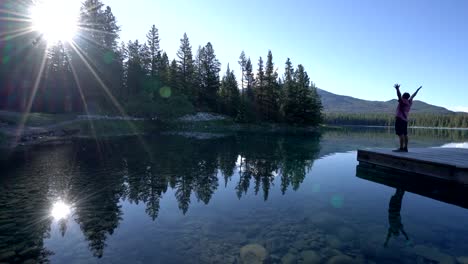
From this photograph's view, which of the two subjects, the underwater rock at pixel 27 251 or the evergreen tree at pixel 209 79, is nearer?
the underwater rock at pixel 27 251

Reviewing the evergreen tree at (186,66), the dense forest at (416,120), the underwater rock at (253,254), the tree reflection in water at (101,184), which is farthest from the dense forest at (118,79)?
the dense forest at (416,120)

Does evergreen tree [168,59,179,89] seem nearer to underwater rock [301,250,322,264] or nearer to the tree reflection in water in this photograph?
the tree reflection in water

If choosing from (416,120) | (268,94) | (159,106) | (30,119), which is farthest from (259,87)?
(416,120)

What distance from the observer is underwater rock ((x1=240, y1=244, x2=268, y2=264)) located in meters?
4.95

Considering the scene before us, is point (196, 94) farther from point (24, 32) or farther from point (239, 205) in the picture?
point (239, 205)

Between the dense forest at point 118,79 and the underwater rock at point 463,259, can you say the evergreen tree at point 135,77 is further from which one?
the underwater rock at point 463,259

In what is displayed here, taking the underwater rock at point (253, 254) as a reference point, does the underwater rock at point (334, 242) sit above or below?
below

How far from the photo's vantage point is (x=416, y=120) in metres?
168

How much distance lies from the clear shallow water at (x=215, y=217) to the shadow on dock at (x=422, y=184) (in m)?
0.13

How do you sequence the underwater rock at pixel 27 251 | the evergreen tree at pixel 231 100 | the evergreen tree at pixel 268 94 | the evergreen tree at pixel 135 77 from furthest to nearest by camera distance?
1. the evergreen tree at pixel 268 94
2. the evergreen tree at pixel 231 100
3. the evergreen tree at pixel 135 77
4. the underwater rock at pixel 27 251

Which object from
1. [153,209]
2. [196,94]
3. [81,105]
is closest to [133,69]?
[81,105]

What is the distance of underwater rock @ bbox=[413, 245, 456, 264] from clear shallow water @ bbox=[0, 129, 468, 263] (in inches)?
0.8

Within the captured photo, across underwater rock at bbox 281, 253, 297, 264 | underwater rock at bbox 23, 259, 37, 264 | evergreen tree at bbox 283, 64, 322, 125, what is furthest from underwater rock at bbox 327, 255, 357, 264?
evergreen tree at bbox 283, 64, 322, 125

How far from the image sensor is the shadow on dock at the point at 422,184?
29.8 feet
